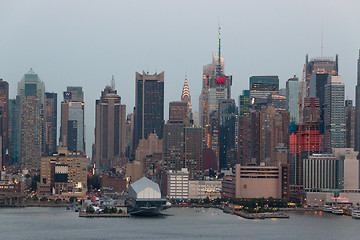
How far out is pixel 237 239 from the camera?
486ft

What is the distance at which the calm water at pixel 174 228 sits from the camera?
5994 inches

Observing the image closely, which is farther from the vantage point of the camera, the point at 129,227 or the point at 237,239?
the point at 129,227

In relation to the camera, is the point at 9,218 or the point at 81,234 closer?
the point at 81,234

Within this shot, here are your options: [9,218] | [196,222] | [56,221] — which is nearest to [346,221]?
[196,222]

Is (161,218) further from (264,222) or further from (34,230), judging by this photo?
(34,230)

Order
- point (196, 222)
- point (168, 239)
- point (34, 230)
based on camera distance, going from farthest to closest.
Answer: point (196, 222)
point (34, 230)
point (168, 239)

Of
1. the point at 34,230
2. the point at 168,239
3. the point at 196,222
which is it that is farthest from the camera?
the point at 196,222

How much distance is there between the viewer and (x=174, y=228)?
166625 mm


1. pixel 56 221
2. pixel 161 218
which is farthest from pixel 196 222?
pixel 56 221

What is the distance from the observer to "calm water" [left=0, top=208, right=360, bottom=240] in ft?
500

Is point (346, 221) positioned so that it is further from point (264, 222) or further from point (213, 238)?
point (213, 238)

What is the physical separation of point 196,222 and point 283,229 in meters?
24.1

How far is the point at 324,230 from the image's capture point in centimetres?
16562

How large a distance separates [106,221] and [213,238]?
1738 inches
